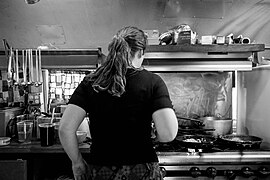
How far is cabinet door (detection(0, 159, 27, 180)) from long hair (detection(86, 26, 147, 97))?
3.22 ft

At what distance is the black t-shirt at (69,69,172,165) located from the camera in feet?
5.17

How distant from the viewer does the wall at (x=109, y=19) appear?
3236 mm

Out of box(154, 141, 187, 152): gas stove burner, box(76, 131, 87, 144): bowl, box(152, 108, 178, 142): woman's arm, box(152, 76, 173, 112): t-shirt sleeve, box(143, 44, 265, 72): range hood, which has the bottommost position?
box(154, 141, 187, 152): gas stove burner

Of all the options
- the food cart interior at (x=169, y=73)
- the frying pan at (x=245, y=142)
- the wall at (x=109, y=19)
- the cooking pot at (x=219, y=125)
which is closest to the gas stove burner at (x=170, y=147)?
the food cart interior at (x=169, y=73)

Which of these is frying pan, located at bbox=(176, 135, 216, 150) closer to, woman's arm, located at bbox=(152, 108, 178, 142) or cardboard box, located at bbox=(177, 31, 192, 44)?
woman's arm, located at bbox=(152, 108, 178, 142)

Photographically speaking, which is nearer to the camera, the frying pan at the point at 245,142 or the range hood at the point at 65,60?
the frying pan at the point at 245,142

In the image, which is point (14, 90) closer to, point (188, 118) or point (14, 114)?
point (14, 114)

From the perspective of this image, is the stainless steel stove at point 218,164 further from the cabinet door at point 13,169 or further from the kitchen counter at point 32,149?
the cabinet door at point 13,169

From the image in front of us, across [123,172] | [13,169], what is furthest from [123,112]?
[13,169]

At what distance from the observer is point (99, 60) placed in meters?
2.63

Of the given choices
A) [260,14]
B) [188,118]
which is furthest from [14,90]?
[260,14]

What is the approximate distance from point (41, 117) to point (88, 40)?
1120 millimetres

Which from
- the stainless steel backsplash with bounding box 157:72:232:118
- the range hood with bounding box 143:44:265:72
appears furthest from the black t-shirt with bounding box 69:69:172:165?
the stainless steel backsplash with bounding box 157:72:232:118

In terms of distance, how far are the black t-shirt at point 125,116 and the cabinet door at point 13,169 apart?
2.56ft
